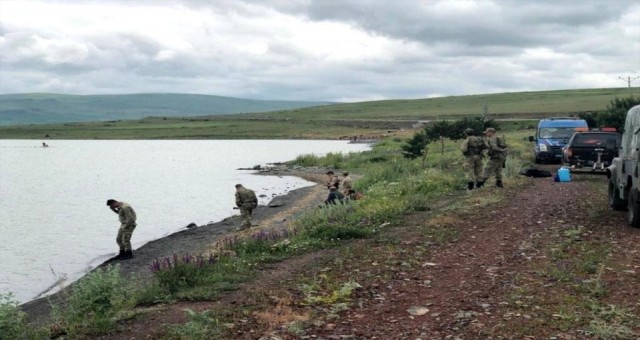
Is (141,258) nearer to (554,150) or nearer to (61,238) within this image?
(61,238)

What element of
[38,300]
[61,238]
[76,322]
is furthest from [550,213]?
[61,238]

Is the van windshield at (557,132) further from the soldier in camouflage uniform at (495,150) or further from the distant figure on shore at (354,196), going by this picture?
the distant figure on shore at (354,196)

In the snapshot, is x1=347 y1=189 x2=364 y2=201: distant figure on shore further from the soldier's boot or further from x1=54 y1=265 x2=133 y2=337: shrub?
x1=54 y1=265 x2=133 y2=337: shrub

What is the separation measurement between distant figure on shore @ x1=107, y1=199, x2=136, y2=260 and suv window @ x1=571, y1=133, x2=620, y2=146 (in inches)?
629

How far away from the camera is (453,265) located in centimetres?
1050

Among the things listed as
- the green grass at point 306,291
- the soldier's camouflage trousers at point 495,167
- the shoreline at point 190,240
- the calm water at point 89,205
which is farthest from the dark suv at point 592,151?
the calm water at point 89,205

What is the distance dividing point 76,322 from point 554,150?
25.6 metres

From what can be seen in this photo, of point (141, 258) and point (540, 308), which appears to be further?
point (141, 258)

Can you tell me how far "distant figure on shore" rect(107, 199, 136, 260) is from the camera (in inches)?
758

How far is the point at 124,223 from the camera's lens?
1944 cm

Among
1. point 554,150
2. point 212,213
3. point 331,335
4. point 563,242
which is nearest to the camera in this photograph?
point 331,335

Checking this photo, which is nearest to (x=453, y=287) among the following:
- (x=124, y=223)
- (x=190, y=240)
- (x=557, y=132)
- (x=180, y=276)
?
(x=180, y=276)

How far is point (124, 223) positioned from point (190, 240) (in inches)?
174

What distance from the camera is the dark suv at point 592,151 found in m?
24.4
